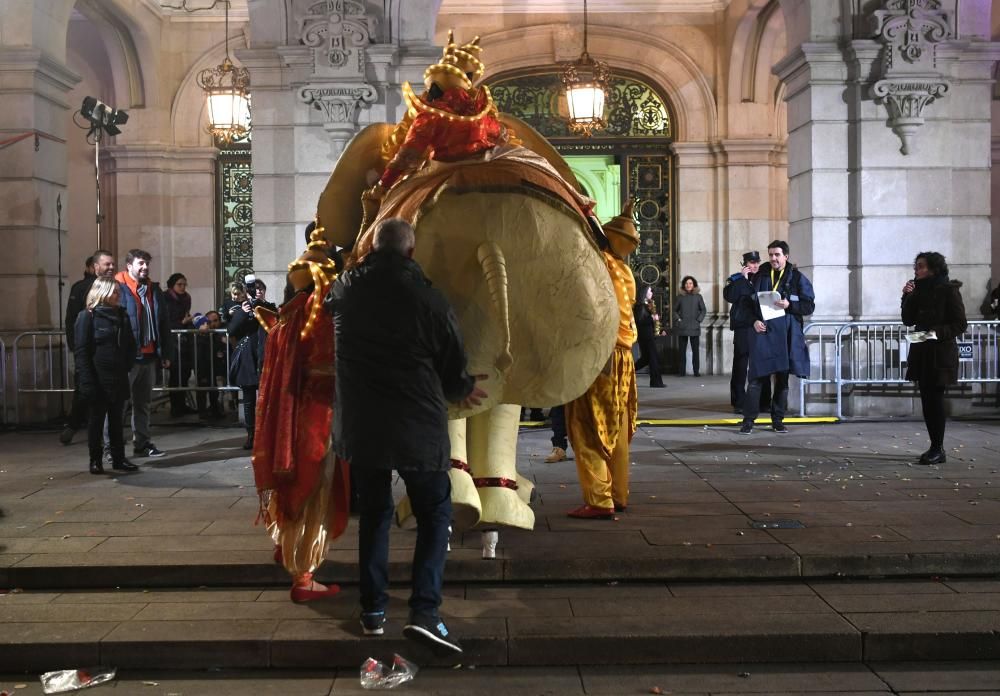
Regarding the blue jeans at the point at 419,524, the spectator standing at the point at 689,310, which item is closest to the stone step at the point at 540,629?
the blue jeans at the point at 419,524

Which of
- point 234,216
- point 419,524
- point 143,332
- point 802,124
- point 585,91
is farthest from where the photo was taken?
point 234,216

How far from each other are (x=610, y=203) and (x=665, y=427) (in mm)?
8818

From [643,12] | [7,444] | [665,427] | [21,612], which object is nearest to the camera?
[21,612]

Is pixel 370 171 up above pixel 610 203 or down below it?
below

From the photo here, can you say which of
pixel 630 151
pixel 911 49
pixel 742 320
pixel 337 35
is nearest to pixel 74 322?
pixel 337 35

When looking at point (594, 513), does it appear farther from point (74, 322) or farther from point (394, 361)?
point (74, 322)

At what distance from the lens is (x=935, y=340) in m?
8.83

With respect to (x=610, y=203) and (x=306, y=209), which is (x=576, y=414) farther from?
(x=610, y=203)

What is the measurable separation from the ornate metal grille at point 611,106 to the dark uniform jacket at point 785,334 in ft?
29.9

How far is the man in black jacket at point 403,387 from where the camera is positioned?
14.7 feet

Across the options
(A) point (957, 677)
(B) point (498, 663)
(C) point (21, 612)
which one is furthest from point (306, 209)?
(A) point (957, 677)

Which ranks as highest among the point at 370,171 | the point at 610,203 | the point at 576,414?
the point at 610,203

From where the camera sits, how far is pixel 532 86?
64.2 ft

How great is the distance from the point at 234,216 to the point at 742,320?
438 inches
